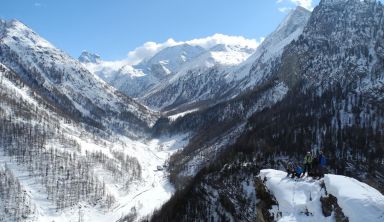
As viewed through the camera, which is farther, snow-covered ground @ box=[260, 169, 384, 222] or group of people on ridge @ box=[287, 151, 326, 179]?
group of people on ridge @ box=[287, 151, 326, 179]

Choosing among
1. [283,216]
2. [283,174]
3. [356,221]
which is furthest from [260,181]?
[356,221]

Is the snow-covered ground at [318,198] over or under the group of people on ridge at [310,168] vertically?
under

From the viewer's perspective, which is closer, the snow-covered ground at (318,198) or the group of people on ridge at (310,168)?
the snow-covered ground at (318,198)

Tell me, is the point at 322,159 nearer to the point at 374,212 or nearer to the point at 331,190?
the point at 331,190

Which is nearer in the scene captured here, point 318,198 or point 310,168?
point 318,198

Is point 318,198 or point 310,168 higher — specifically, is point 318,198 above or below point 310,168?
below

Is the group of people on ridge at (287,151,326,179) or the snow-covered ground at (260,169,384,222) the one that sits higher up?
the group of people on ridge at (287,151,326,179)

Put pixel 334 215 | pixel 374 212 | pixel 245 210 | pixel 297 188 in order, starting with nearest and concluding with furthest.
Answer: pixel 374 212
pixel 334 215
pixel 297 188
pixel 245 210

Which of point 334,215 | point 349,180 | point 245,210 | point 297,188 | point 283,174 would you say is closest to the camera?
point 334,215
